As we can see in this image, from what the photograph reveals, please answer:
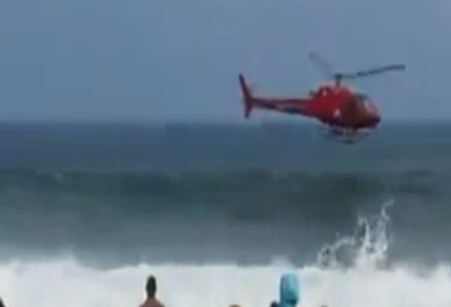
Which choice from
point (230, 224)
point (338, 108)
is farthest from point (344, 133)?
point (230, 224)

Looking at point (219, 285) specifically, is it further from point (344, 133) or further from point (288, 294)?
point (288, 294)

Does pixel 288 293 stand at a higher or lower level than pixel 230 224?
lower

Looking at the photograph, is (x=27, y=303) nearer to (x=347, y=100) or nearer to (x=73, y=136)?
(x=347, y=100)

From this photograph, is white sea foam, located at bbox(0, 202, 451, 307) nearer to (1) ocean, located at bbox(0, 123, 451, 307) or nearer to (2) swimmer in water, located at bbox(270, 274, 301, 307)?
(1) ocean, located at bbox(0, 123, 451, 307)

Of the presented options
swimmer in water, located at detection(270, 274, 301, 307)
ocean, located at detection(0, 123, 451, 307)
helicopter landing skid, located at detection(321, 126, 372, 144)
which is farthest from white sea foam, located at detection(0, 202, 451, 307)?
swimmer in water, located at detection(270, 274, 301, 307)

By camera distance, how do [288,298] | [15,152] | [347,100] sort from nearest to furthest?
[288,298] < [347,100] < [15,152]

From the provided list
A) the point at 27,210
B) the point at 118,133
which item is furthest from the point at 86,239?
the point at 118,133

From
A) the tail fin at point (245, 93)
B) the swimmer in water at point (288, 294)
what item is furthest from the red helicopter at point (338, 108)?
the swimmer in water at point (288, 294)
